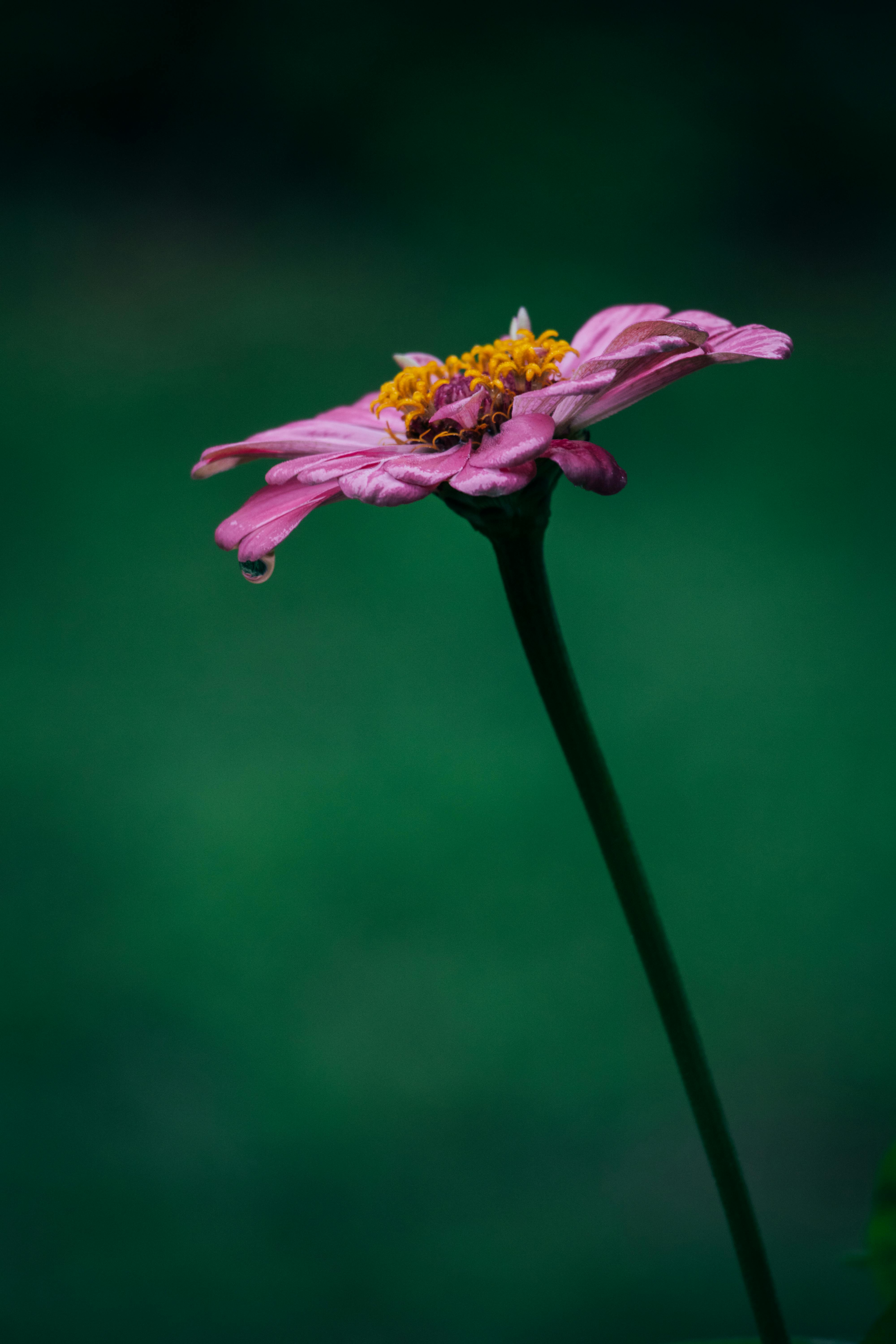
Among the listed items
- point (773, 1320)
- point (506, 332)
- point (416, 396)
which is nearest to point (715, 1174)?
point (773, 1320)

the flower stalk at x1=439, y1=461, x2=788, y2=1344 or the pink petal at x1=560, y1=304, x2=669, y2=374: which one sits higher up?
the pink petal at x1=560, y1=304, x2=669, y2=374

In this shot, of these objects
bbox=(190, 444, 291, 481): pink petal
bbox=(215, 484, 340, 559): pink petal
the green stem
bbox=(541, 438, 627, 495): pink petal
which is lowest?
the green stem

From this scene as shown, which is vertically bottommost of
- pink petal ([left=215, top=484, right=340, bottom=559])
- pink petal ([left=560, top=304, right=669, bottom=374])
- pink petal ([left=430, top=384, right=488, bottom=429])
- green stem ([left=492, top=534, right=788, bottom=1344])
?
green stem ([left=492, top=534, right=788, bottom=1344])

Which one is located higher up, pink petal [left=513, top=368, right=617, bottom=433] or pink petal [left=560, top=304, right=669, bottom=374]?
pink petal [left=560, top=304, right=669, bottom=374]

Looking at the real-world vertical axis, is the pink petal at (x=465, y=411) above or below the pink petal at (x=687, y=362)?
above

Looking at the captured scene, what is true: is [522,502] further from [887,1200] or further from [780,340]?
[887,1200]

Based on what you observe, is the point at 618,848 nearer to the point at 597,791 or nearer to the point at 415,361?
the point at 597,791

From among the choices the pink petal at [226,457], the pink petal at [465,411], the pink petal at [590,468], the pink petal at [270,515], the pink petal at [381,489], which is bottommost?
the pink petal at [590,468]
